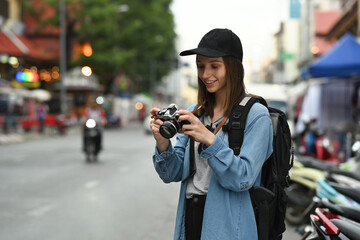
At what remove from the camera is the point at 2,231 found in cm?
566

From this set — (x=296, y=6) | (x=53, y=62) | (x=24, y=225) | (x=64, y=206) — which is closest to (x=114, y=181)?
(x=64, y=206)

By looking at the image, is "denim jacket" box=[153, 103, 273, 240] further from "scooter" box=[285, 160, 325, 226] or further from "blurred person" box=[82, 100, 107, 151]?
"blurred person" box=[82, 100, 107, 151]

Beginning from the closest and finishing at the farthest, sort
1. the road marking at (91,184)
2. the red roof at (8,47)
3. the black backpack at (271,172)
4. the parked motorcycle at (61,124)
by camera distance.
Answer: the black backpack at (271,172), the road marking at (91,184), the parked motorcycle at (61,124), the red roof at (8,47)

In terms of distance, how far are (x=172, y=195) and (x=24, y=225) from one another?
308 cm

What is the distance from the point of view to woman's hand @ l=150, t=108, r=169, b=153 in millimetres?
2250

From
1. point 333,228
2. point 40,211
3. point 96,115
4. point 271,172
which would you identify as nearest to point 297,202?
point 333,228

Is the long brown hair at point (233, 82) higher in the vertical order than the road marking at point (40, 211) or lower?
higher

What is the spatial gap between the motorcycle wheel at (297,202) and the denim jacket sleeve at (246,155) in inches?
151

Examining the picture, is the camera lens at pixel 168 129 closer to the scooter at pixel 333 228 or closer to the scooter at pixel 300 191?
the scooter at pixel 333 228

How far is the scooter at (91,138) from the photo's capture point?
43.5 ft

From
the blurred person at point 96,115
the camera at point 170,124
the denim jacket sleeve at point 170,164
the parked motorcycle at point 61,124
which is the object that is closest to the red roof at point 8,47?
the parked motorcycle at point 61,124

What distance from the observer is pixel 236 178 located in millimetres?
2041

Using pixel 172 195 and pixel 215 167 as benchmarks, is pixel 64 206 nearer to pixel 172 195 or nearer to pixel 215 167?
pixel 172 195

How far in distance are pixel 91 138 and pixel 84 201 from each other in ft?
18.9
